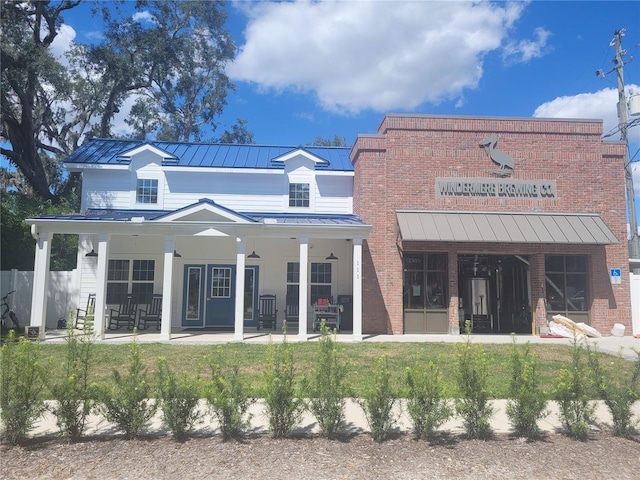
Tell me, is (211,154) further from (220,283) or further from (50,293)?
(50,293)

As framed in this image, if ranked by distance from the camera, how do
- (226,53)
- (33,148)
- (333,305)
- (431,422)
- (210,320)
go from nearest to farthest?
1. (431,422)
2. (333,305)
3. (210,320)
4. (33,148)
5. (226,53)

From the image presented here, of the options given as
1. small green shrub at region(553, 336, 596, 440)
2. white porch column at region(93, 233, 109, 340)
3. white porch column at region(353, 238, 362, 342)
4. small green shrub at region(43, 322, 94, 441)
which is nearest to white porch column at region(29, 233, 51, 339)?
white porch column at region(93, 233, 109, 340)

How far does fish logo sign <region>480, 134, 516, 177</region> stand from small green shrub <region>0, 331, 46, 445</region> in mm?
13581

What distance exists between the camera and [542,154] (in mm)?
14648

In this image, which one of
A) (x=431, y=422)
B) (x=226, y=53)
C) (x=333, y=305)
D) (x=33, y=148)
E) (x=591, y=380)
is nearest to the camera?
(x=431, y=422)

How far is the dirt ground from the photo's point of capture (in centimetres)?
421

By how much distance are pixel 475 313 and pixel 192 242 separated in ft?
33.5

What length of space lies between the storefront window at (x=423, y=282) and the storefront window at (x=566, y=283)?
137 inches

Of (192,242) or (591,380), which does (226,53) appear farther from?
(591,380)

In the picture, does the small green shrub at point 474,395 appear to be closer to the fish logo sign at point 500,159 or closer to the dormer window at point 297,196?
the fish logo sign at point 500,159

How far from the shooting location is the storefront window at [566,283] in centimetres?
1442

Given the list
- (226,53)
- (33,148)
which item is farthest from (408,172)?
(226,53)

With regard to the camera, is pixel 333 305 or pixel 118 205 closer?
Answer: pixel 333 305

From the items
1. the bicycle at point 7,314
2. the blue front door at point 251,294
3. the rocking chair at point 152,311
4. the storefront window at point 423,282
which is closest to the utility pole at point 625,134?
the storefront window at point 423,282
